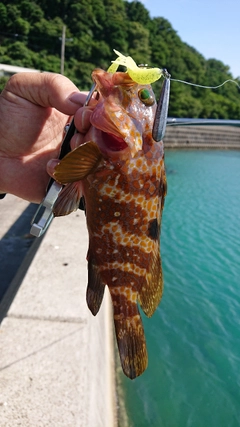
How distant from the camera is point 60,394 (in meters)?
3.30

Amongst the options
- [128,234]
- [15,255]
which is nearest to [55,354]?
[128,234]

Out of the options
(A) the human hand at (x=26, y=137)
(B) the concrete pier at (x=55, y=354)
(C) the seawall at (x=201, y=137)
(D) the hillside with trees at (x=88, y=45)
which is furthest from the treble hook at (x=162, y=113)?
(D) the hillside with trees at (x=88, y=45)

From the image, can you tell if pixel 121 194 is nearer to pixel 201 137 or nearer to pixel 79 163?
pixel 79 163

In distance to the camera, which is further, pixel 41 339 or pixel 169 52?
pixel 169 52

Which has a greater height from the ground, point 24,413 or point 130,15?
point 130,15

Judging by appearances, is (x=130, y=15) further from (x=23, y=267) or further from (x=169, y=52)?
(x=23, y=267)

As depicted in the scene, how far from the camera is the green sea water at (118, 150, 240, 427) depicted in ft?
17.0

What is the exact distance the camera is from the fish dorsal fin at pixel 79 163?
1395 mm

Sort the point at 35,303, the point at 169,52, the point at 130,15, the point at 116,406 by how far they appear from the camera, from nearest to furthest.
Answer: the point at 35,303, the point at 116,406, the point at 169,52, the point at 130,15

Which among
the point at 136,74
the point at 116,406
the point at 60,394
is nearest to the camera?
the point at 136,74

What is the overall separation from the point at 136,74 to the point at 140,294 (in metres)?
0.90

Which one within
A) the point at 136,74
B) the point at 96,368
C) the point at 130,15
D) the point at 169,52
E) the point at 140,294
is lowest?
the point at 96,368

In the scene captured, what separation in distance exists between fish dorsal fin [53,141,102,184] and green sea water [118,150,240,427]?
4029 millimetres

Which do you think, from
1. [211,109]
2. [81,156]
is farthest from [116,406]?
[211,109]
